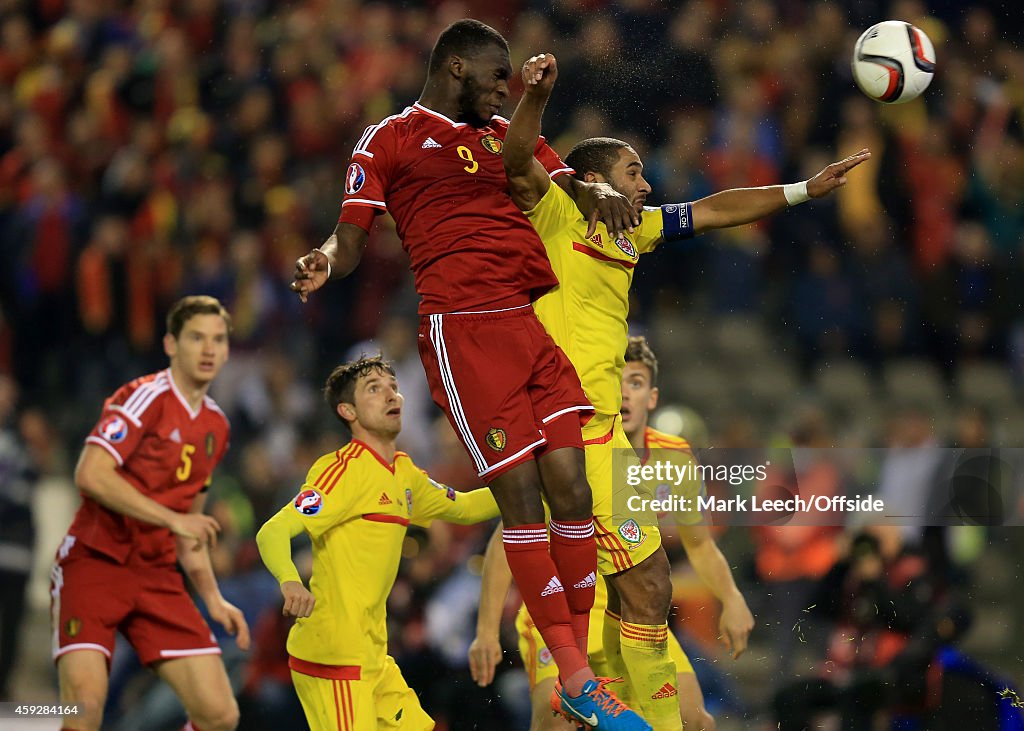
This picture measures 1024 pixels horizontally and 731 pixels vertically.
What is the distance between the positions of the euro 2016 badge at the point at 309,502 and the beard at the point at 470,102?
57.7 inches

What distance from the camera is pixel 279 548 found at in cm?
499

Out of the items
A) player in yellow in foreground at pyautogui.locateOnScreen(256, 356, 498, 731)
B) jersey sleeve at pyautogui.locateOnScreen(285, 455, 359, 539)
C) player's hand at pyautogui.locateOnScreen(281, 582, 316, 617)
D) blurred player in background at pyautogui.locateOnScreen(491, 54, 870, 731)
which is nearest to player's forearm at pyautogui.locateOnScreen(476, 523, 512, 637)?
player in yellow in foreground at pyautogui.locateOnScreen(256, 356, 498, 731)

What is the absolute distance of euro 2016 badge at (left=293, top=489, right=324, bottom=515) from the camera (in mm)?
5152

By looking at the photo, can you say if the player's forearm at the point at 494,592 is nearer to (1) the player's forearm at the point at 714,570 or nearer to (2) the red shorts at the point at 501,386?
(1) the player's forearm at the point at 714,570

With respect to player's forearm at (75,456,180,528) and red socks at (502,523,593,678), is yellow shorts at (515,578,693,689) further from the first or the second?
player's forearm at (75,456,180,528)

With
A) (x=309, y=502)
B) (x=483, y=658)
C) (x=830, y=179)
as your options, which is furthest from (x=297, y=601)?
(x=830, y=179)

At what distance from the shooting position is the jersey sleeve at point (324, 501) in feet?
16.9

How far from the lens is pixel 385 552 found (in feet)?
17.4

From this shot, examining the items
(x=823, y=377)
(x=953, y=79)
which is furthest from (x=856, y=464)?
(x=953, y=79)

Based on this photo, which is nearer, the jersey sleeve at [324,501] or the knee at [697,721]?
the jersey sleeve at [324,501]

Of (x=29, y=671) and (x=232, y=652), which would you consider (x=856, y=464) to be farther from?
(x=29, y=671)

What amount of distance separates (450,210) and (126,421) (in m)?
2.06
